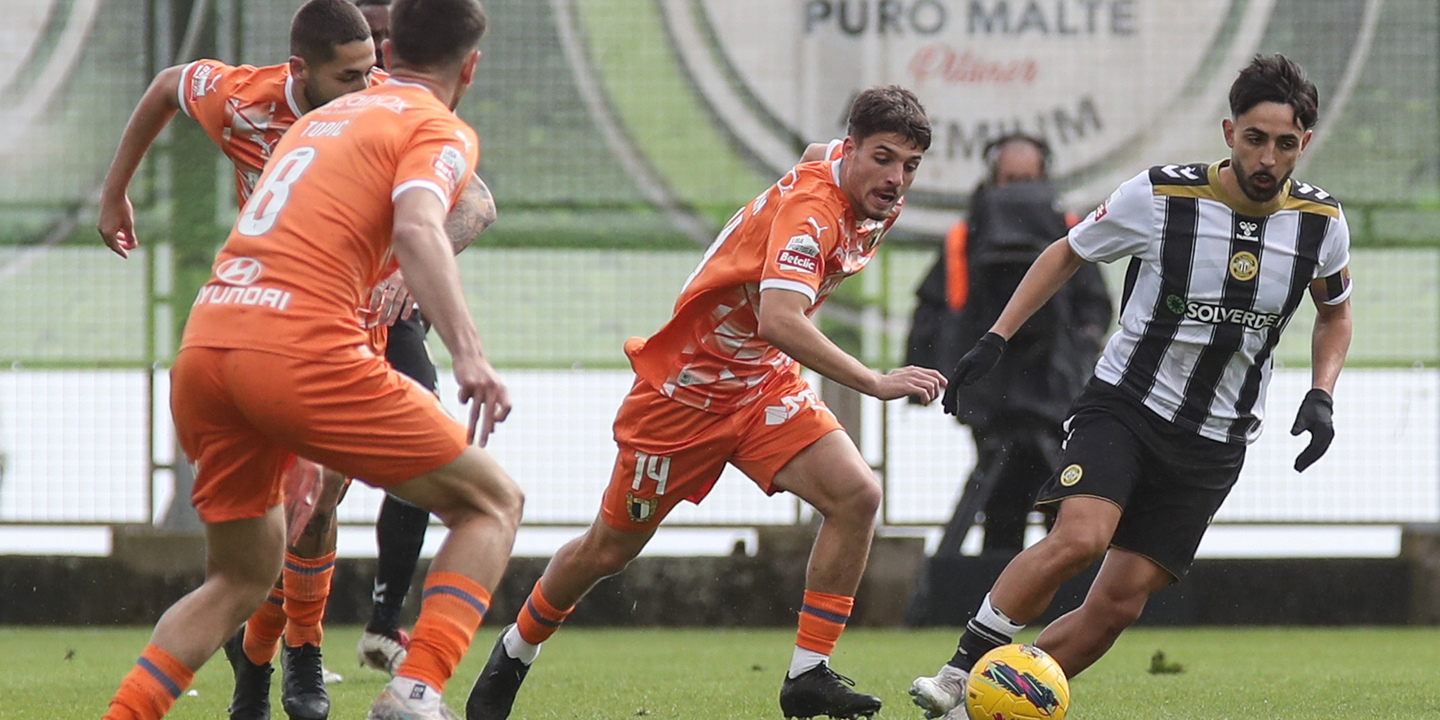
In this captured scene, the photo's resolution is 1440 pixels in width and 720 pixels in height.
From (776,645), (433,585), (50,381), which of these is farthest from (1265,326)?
(50,381)

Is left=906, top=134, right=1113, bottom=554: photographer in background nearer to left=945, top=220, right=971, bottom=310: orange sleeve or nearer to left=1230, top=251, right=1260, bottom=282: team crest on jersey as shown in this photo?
left=945, top=220, right=971, bottom=310: orange sleeve

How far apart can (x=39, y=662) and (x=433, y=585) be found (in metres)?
3.95

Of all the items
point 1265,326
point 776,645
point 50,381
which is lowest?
point 776,645

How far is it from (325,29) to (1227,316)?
252cm

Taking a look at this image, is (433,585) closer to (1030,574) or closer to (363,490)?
(1030,574)

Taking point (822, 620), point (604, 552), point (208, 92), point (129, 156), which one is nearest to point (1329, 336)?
point (822, 620)

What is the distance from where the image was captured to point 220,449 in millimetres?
3973

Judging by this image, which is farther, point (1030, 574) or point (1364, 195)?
point (1364, 195)

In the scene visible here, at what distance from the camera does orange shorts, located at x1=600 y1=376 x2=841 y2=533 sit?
17.5ft

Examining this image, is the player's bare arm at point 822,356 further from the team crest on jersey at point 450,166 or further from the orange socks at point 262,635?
the orange socks at point 262,635

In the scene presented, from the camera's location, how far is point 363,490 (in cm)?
870

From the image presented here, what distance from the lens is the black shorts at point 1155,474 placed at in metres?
4.95

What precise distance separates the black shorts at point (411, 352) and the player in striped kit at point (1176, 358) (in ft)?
6.65

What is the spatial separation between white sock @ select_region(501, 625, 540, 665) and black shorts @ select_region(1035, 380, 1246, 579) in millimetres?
1500
